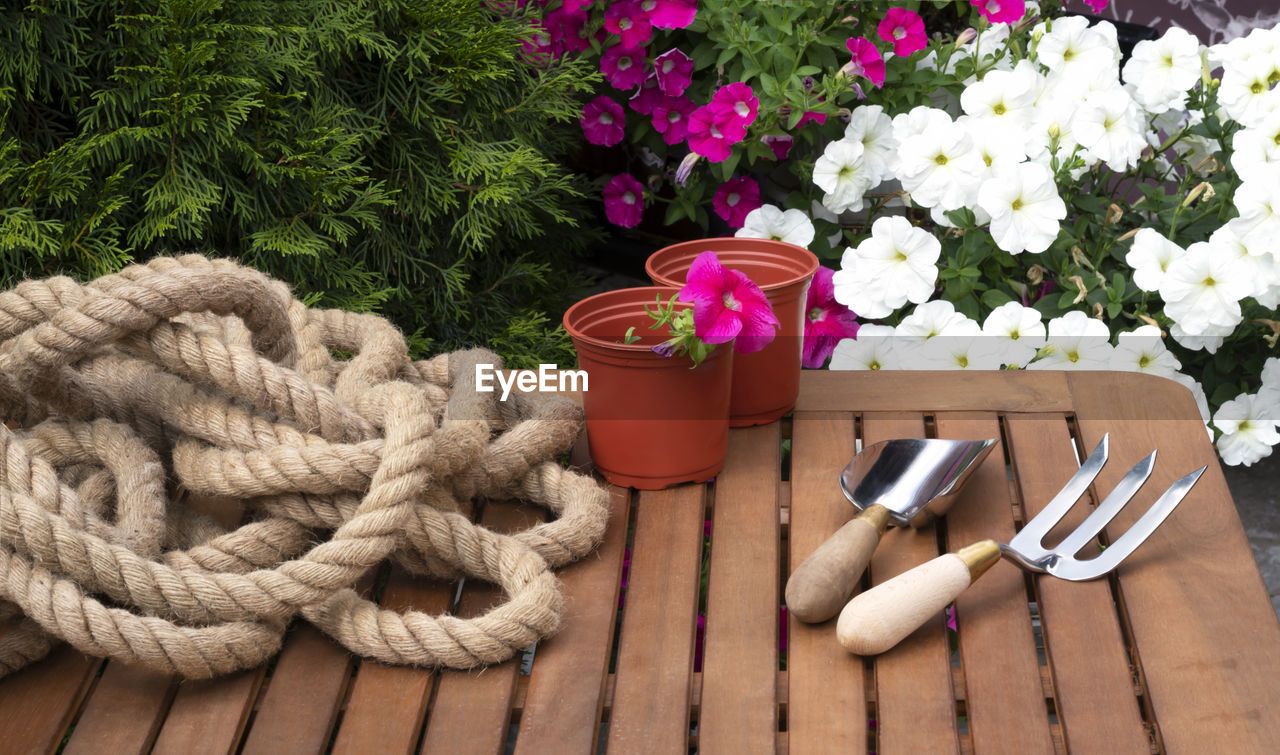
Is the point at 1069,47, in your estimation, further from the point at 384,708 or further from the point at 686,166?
the point at 384,708

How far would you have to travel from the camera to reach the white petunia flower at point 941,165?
1.54m

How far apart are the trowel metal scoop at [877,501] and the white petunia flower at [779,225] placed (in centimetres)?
79

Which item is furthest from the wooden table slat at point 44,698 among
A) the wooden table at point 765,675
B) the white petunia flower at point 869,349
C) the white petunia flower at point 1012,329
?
the white petunia flower at point 1012,329

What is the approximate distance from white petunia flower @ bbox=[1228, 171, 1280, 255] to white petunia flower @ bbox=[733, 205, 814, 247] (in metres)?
0.62

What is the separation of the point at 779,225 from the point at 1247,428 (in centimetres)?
78

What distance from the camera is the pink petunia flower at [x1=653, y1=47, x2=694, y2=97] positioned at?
6.52ft

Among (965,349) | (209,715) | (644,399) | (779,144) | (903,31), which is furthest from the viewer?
(779,144)

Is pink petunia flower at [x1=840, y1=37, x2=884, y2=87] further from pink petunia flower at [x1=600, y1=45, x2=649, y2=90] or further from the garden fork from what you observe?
the garden fork

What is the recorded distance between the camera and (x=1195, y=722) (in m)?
0.80

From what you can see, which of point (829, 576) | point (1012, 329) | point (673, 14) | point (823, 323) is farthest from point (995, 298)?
point (829, 576)

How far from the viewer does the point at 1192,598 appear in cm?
92

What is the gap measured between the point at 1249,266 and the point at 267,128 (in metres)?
1.36

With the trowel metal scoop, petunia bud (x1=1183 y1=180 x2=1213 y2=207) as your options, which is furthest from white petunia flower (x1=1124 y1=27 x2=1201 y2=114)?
the trowel metal scoop

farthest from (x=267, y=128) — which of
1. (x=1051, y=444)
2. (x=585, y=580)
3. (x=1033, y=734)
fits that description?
(x=1033, y=734)
